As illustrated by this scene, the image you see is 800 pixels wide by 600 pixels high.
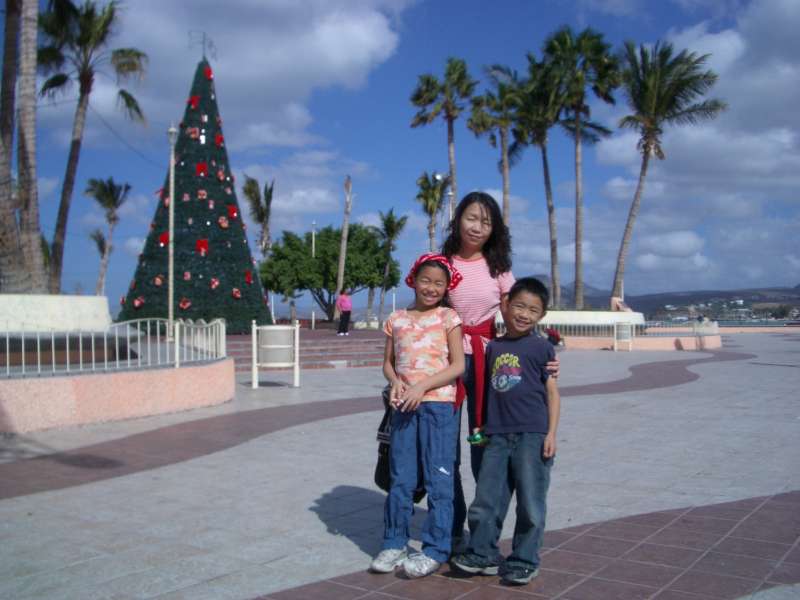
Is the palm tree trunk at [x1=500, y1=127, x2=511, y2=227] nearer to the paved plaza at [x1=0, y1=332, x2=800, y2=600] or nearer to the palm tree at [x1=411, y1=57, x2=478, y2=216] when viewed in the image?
the palm tree at [x1=411, y1=57, x2=478, y2=216]

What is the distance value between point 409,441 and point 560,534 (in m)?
1.30

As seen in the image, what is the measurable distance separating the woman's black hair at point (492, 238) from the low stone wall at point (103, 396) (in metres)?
5.51

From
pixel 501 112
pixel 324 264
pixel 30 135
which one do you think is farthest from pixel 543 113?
pixel 30 135

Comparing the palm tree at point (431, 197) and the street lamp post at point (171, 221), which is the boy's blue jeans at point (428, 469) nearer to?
the street lamp post at point (171, 221)

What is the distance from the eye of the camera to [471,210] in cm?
379

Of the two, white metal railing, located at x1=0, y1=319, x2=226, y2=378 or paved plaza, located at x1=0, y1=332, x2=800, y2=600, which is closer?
paved plaza, located at x1=0, y1=332, x2=800, y2=600

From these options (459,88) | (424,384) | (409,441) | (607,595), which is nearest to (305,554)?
(409,441)

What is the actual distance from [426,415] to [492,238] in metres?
0.97

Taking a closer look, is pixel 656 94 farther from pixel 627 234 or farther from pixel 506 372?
pixel 506 372

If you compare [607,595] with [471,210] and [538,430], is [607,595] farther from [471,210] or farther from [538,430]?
[471,210]

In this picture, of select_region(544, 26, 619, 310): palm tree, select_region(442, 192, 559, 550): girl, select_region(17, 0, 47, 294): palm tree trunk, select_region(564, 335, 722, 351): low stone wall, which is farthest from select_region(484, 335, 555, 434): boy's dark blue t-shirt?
select_region(544, 26, 619, 310): palm tree

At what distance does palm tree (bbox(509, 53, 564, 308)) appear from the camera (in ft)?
107

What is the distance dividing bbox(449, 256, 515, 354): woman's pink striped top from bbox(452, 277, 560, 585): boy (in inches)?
8.4

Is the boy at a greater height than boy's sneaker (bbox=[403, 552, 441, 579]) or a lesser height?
greater
